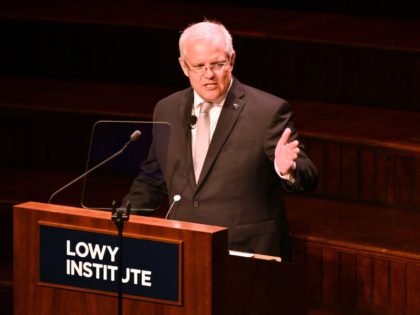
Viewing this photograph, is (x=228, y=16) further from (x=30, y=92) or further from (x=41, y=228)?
(x=41, y=228)

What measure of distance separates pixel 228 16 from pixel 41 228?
165 cm

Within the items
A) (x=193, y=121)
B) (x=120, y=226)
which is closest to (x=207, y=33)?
(x=193, y=121)

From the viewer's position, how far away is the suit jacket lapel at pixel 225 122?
2119 millimetres

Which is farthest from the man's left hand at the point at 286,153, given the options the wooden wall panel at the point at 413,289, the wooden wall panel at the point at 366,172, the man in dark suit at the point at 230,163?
the wooden wall panel at the point at 366,172

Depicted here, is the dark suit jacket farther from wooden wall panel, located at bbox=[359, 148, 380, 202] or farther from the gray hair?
wooden wall panel, located at bbox=[359, 148, 380, 202]

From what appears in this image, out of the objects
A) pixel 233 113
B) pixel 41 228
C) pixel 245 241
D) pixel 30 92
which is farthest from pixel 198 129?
pixel 30 92

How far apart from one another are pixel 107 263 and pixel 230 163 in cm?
44

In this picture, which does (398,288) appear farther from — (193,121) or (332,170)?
(193,121)

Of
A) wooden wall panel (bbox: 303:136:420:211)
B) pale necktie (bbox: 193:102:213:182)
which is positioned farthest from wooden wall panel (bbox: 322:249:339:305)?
pale necktie (bbox: 193:102:213:182)

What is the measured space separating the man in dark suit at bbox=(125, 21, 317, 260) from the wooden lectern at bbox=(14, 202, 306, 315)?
13.4 inches

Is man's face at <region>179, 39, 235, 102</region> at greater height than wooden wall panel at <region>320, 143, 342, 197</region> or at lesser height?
greater

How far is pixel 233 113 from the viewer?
2.14 meters

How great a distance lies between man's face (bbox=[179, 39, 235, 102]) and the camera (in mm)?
2043

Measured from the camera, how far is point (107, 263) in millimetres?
1756
